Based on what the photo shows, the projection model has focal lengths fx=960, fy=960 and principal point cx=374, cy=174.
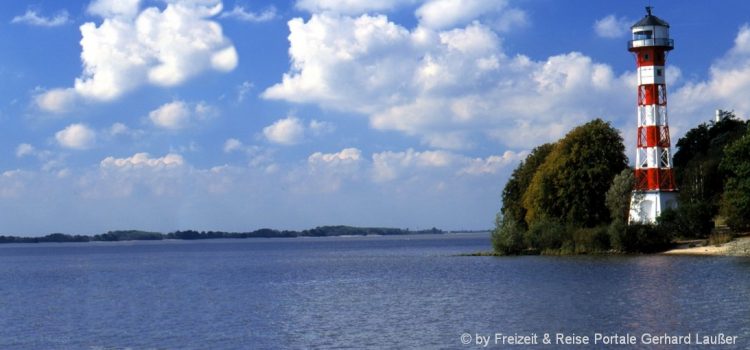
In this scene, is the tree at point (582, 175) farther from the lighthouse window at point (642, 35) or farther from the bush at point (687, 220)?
the lighthouse window at point (642, 35)

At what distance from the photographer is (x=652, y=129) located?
8100cm

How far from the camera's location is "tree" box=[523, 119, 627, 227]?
86.5 m

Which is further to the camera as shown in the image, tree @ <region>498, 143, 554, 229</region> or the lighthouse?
tree @ <region>498, 143, 554, 229</region>

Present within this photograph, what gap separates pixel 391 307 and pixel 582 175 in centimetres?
4444

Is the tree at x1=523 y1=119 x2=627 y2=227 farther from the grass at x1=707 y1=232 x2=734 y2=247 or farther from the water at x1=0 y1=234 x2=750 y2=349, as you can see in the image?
the water at x1=0 y1=234 x2=750 y2=349

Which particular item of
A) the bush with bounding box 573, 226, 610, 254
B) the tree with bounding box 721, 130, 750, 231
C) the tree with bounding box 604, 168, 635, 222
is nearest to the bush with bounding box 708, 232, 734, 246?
the tree with bounding box 721, 130, 750, 231

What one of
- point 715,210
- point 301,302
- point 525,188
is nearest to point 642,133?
point 715,210

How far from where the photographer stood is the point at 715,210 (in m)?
87.1

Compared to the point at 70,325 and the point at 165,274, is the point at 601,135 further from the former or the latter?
the point at 70,325

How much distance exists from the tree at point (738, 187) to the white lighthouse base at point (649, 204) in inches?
180

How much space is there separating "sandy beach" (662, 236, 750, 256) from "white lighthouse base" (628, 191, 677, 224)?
4634mm

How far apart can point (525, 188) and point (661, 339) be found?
227ft

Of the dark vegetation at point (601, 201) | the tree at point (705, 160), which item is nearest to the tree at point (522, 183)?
the dark vegetation at point (601, 201)

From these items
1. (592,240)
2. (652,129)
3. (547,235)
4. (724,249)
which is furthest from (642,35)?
(724,249)
